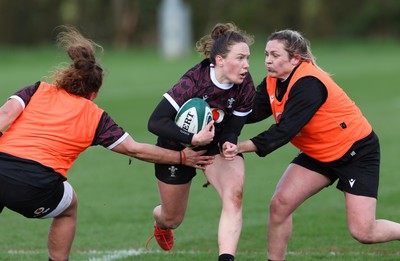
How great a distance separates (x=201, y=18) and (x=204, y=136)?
49.3 meters

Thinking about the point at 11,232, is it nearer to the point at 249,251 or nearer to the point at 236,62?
the point at 249,251

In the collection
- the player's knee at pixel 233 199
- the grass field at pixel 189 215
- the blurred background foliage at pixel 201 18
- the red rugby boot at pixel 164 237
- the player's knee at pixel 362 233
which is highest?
the player's knee at pixel 233 199

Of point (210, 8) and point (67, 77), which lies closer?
point (67, 77)

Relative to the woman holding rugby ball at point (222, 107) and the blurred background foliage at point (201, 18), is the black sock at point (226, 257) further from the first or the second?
the blurred background foliage at point (201, 18)

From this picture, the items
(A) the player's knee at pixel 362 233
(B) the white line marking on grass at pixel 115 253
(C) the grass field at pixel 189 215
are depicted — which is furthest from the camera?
(C) the grass field at pixel 189 215

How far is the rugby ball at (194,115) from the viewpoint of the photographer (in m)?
6.91

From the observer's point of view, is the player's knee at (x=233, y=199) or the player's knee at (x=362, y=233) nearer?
the player's knee at (x=233, y=199)

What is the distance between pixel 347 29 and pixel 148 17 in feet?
40.5

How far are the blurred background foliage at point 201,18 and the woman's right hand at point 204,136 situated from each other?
45834 millimetres

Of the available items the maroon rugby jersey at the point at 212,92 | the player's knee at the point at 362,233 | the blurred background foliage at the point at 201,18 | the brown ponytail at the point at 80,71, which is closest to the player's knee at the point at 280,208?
the player's knee at the point at 362,233

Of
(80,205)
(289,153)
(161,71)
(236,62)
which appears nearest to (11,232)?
(80,205)

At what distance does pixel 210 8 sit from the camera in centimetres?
5622

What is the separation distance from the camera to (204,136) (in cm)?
691

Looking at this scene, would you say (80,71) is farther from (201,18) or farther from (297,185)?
(201,18)
